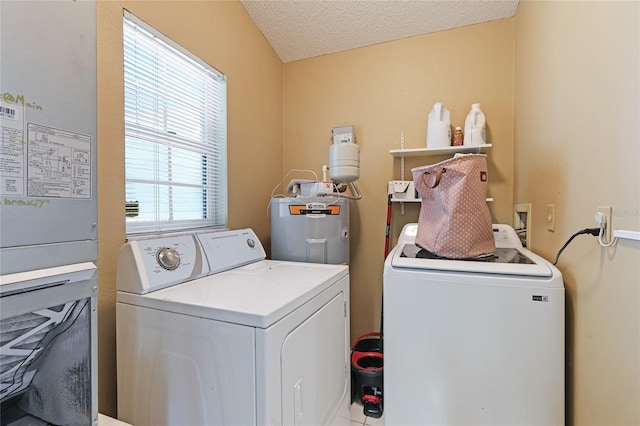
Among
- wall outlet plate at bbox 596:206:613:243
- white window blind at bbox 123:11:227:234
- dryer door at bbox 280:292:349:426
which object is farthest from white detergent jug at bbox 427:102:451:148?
white window blind at bbox 123:11:227:234

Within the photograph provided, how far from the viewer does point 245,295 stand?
42.2 inches

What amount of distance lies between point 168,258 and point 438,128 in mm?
1941

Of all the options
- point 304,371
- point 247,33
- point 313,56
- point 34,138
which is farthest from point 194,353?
point 313,56

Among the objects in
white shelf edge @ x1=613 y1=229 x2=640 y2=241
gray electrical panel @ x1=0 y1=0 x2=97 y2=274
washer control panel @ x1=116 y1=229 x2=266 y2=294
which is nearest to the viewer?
gray electrical panel @ x1=0 y1=0 x2=97 y2=274

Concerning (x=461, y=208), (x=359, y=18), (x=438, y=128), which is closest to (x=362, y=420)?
(x=461, y=208)

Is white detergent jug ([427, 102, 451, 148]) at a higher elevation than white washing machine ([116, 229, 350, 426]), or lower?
higher

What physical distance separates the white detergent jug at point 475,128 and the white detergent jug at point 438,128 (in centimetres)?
13

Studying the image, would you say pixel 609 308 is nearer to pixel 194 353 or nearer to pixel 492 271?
pixel 492 271

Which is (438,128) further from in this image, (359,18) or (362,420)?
(362,420)

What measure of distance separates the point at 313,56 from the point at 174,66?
1.38 m

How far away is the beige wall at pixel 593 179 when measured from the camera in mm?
807

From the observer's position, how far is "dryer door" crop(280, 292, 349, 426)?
38.9 inches

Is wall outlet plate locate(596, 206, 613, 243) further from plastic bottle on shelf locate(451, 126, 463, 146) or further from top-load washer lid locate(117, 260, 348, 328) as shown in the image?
plastic bottle on shelf locate(451, 126, 463, 146)

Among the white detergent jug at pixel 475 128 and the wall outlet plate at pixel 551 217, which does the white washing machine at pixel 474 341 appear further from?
the white detergent jug at pixel 475 128
